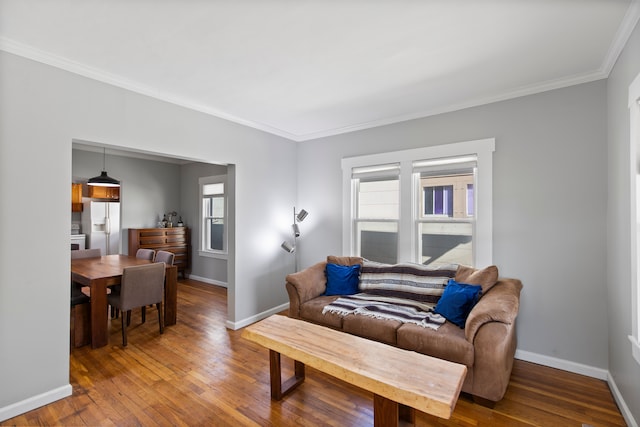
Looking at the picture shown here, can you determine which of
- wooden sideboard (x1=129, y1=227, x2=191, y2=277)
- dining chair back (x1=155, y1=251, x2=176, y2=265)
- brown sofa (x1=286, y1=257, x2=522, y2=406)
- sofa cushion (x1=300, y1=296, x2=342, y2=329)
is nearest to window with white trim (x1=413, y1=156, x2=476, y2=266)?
brown sofa (x1=286, y1=257, x2=522, y2=406)

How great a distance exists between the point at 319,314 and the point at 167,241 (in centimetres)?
430

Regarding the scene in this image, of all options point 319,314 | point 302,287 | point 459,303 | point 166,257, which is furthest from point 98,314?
point 459,303

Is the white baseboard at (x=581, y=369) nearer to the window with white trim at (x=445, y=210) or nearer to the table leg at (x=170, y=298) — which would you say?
the window with white trim at (x=445, y=210)

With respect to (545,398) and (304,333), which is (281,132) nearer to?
(304,333)

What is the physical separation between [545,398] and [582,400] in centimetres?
26

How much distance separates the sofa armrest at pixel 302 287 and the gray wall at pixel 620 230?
2592 mm

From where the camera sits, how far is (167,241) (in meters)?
5.98

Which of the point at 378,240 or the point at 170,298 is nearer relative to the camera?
the point at 170,298

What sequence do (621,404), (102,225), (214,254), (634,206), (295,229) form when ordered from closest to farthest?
(634,206) < (621,404) < (295,229) < (102,225) < (214,254)

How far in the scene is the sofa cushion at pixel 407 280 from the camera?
3.08 meters

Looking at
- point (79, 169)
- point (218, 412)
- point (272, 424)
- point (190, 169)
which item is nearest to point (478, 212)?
point (272, 424)

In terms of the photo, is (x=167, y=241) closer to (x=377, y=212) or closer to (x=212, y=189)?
(x=212, y=189)

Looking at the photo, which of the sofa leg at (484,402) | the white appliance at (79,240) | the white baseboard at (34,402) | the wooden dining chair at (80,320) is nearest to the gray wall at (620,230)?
the sofa leg at (484,402)

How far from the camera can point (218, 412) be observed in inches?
84.0
